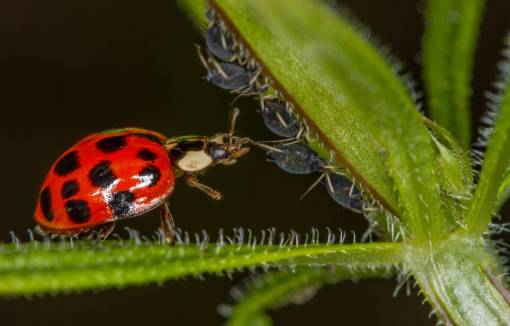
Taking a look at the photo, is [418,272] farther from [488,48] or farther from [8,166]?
[8,166]

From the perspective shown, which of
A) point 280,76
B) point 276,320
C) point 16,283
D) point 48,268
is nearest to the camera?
point 16,283

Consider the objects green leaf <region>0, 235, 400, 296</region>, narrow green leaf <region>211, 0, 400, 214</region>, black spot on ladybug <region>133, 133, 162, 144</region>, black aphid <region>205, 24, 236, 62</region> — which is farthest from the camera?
black spot on ladybug <region>133, 133, 162, 144</region>

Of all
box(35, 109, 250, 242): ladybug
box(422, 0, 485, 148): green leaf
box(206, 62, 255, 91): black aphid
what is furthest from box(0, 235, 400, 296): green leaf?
box(422, 0, 485, 148): green leaf

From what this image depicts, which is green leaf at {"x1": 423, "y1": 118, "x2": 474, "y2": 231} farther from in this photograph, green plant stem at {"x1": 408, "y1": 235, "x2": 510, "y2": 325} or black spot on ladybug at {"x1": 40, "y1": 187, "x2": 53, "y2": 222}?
black spot on ladybug at {"x1": 40, "y1": 187, "x2": 53, "y2": 222}

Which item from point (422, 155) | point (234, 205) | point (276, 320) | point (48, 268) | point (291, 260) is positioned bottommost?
point (276, 320)

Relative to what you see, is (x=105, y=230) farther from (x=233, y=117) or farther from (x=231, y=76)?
(x=231, y=76)

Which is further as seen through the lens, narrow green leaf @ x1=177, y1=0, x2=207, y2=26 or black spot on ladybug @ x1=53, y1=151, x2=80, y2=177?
black spot on ladybug @ x1=53, y1=151, x2=80, y2=177

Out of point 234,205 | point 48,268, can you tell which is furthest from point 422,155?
point 234,205
